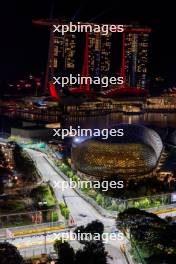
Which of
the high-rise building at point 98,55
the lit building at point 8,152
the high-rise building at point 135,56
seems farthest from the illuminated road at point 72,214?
the high-rise building at point 135,56

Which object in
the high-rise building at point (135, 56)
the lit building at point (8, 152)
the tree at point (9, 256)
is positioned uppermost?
the high-rise building at point (135, 56)

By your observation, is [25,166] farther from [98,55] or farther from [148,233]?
[98,55]

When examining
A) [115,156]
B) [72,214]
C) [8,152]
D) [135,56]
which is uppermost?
[135,56]

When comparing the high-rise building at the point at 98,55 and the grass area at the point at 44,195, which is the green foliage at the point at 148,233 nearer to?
the grass area at the point at 44,195

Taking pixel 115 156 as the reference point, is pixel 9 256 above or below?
below

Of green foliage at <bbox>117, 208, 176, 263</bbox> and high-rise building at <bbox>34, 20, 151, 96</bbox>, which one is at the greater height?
high-rise building at <bbox>34, 20, 151, 96</bbox>

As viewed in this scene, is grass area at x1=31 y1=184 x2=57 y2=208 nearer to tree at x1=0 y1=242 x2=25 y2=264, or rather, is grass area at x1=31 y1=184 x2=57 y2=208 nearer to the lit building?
the lit building

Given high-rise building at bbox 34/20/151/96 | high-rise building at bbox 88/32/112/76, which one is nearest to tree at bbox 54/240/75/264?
high-rise building at bbox 34/20/151/96

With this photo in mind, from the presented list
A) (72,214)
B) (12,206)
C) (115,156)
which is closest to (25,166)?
(115,156)

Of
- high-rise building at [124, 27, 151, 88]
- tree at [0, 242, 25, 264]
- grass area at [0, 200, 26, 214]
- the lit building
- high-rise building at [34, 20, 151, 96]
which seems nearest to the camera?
tree at [0, 242, 25, 264]

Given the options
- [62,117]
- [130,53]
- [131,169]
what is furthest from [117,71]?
[131,169]
